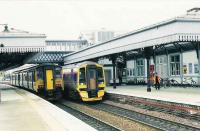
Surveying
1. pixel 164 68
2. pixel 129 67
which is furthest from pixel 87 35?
pixel 164 68

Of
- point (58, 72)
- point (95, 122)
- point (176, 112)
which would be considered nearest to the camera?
point (95, 122)

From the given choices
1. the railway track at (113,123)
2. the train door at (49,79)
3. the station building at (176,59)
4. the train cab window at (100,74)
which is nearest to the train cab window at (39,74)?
the train door at (49,79)

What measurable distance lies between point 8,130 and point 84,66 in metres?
15.1

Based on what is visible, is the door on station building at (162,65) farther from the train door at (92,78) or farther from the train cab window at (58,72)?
the train door at (92,78)

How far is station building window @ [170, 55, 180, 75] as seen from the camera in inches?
1344

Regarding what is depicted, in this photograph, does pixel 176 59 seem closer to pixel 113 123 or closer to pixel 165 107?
pixel 165 107

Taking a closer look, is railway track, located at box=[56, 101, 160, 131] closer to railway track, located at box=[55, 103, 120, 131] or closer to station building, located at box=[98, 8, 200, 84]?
railway track, located at box=[55, 103, 120, 131]

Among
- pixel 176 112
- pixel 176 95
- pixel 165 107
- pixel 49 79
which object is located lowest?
pixel 176 112

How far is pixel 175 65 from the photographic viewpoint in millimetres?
34531

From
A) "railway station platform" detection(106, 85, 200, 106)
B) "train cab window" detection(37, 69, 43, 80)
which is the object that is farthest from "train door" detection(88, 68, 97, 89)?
"train cab window" detection(37, 69, 43, 80)

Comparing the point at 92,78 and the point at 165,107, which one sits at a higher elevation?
the point at 92,78

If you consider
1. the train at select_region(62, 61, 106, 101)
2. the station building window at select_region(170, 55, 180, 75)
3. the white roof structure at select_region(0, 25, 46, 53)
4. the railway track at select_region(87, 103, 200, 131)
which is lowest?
the railway track at select_region(87, 103, 200, 131)

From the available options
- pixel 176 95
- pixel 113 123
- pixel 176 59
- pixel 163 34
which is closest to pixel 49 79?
pixel 163 34

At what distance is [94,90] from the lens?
24891mm
